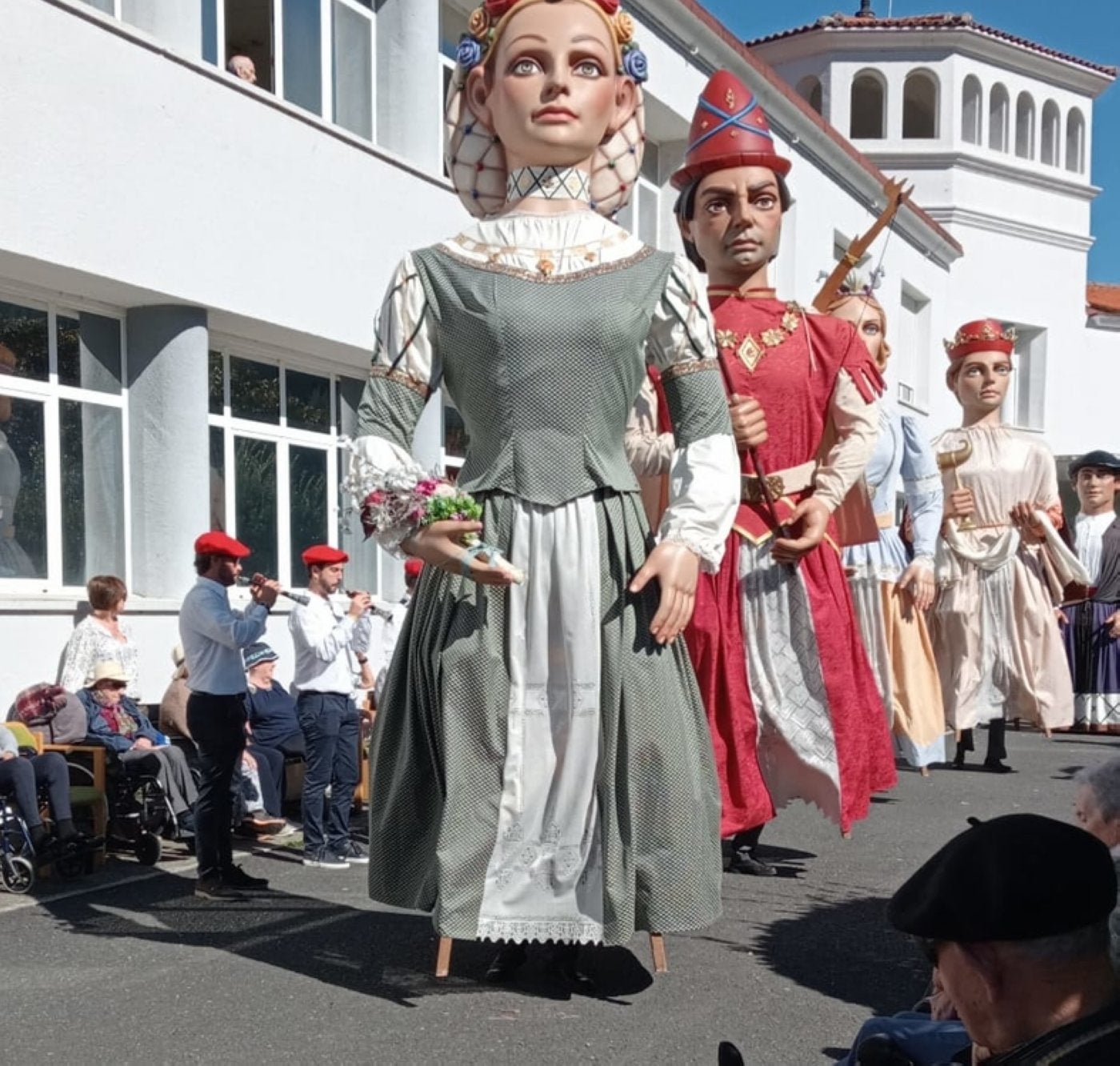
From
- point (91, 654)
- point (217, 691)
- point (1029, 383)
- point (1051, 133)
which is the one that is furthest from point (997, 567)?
point (1051, 133)

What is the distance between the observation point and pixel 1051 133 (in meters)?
31.6

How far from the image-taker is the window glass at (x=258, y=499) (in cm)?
1112

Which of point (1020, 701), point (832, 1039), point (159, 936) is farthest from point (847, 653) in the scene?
point (1020, 701)

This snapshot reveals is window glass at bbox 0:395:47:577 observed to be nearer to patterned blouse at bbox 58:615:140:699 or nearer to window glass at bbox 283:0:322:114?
patterned blouse at bbox 58:615:140:699

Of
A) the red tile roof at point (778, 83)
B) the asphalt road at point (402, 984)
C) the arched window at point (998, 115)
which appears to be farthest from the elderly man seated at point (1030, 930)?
the arched window at point (998, 115)

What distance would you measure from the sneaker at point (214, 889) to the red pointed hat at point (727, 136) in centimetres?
309

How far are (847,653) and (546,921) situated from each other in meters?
1.80

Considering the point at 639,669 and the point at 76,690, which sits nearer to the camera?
the point at 639,669

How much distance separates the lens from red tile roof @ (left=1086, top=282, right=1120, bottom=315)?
3240 centimetres

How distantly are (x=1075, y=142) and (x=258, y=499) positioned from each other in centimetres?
2581

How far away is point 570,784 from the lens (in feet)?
13.2

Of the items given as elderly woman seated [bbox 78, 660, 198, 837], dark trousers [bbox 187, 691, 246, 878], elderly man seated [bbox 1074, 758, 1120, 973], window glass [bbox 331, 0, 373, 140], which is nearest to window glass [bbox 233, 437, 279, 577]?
window glass [bbox 331, 0, 373, 140]

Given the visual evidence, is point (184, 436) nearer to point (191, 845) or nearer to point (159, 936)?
point (191, 845)

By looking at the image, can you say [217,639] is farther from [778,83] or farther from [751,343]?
[778,83]
